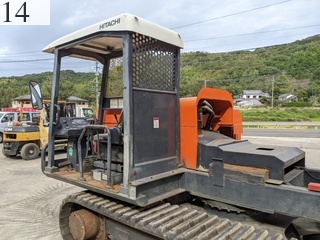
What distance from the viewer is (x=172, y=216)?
2480 millimetres

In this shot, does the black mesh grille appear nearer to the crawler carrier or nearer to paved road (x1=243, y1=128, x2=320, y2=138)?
the crawler carrier

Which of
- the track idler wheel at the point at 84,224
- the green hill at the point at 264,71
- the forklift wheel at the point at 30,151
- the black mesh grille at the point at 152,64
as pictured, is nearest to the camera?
the black mesh grille at the point at 152,64

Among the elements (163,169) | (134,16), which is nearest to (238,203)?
(163,169)

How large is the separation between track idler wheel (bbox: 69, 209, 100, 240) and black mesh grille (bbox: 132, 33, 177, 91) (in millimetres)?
1620

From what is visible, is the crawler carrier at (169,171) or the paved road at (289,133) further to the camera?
the paved road at (289,133)

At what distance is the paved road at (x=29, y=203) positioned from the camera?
13.9 feet

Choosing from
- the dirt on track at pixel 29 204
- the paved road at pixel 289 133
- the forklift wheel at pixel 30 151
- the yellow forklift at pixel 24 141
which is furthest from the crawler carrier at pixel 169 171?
the paved road at pixel 289 133

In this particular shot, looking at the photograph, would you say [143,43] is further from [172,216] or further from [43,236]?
[43,236]

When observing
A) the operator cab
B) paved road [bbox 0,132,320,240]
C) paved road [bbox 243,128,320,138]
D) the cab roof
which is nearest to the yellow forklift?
paved road [bbox 0,132,320,240]

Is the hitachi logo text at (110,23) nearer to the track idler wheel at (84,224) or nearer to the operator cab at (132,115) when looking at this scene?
the operator cab at (132,115)

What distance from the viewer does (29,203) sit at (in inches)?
221

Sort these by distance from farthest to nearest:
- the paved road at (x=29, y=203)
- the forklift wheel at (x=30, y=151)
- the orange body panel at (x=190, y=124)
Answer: the forklift wheel at (x=30, y=151)
the paved road at (x=29, y=203)
the orange body panel at (x=190, y=124)

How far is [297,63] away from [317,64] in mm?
5128

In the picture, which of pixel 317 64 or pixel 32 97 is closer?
pixel 32 97
